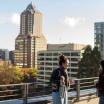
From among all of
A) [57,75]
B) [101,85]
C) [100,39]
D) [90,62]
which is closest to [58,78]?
[57,75]

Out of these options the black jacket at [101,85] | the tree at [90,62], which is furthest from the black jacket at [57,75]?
the tree at [90,62]

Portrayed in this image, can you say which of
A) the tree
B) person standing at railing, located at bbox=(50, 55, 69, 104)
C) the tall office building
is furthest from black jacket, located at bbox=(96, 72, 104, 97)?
the tree

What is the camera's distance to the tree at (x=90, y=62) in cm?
5404

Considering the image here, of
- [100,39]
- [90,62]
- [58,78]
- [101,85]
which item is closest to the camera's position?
[58,78]

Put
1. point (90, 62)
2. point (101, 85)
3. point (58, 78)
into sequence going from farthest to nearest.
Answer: point (90, 62)
point (101, 85)
point (58, 78)

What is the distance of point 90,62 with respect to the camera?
54.2 metres

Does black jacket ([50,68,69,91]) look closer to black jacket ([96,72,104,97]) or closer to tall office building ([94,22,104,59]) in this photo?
black jacket ([96,72,104,97])

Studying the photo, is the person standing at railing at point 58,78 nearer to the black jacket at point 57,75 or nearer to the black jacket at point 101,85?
the black jacket at point 57,75

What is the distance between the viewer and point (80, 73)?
182 feet

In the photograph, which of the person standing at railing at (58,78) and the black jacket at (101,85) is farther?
the black jacket at (101,85)

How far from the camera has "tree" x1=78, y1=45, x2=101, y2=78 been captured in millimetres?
54041

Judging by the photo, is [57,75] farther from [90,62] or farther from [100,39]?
[100,39]

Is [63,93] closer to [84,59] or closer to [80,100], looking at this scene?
[80,100]

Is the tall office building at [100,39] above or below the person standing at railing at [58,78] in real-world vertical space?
above
